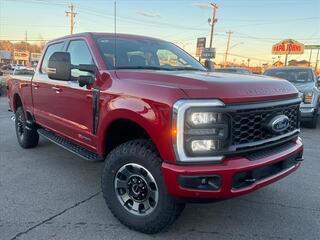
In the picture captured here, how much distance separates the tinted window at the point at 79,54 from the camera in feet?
13.3

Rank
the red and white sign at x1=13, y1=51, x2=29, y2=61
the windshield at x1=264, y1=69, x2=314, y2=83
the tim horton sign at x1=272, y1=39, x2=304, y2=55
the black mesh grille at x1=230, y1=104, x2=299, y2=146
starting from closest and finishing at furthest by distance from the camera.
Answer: the black mesh grille at x1=230, y1=104, x2=299, y2=146, the windshield at x1=264, y1=69, x2=314, y2=83, the tim horton sign at x1=272, y1=39, x2=304, y2=55, the red and white sign at x1=13, y1=51, x2=29, y2=61

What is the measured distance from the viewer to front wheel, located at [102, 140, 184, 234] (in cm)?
299

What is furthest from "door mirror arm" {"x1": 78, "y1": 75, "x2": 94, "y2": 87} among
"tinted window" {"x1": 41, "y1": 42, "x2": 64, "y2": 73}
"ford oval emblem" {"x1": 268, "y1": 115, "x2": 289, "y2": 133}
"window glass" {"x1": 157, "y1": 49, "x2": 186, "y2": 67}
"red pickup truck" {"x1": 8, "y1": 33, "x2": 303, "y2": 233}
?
"ford oval emblem" {"x1": 268, "y1": 115, "x2": 289, "y2": 133}

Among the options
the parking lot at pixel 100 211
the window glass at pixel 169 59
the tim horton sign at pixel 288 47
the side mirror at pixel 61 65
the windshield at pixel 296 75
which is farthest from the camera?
the tim horton sign at pixel 288 47

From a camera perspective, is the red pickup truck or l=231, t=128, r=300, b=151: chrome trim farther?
l=231, t=128, r=300, b=151: chrome trim

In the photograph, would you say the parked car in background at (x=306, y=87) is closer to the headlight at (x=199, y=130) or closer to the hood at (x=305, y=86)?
the hood at (x=305, y=86)

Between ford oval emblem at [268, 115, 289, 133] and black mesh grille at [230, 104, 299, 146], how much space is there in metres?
0.04

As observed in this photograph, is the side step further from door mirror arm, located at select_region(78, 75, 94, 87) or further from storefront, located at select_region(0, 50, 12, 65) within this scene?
storefront, located at select_region(0, 50, 12, 65)

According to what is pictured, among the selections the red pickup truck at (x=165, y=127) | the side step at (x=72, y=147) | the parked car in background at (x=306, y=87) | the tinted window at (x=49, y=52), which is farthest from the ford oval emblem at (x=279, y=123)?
the parked car in background at (x=306, y=87)

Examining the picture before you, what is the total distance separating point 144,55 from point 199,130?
1860mm

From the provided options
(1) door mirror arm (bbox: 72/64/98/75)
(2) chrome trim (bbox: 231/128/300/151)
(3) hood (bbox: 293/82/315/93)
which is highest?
(1) door mirror arm (bbox: 72/64/98/75)

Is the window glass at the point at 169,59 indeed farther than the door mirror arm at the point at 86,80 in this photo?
Yes

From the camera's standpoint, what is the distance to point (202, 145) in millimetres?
2756

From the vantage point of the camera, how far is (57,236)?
10.3ft
